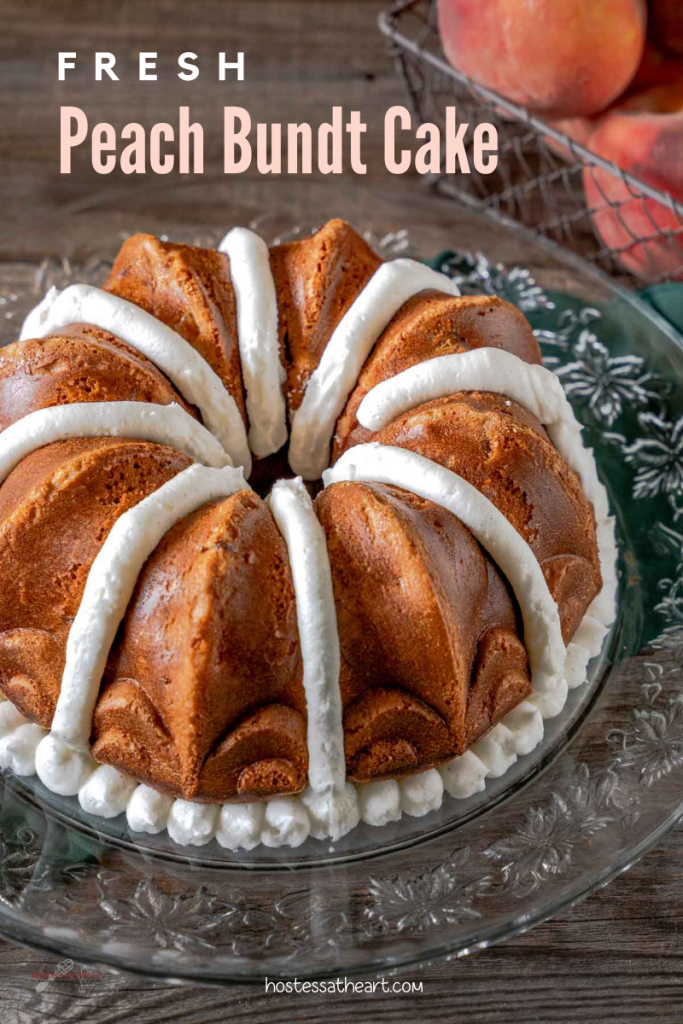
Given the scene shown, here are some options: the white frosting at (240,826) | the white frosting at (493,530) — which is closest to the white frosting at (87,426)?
the white frosting at (493,530)

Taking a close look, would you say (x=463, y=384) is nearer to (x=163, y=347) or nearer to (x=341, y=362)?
(x=341, y=362)

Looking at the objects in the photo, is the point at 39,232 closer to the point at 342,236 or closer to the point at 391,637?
the point at 342,236

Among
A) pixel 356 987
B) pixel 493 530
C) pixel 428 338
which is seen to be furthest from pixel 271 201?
pixel 356 987

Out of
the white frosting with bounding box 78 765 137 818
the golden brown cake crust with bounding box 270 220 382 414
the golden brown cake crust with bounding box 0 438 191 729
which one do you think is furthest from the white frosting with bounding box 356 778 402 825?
the golden brown cake crust with bounding box 270 220 382 414

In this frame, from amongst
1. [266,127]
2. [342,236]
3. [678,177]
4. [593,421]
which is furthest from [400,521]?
[266,127]

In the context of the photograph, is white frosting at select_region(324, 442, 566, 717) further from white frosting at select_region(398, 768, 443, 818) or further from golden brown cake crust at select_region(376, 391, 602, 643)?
white frosting at select_region(398, 768, 443, 818)
